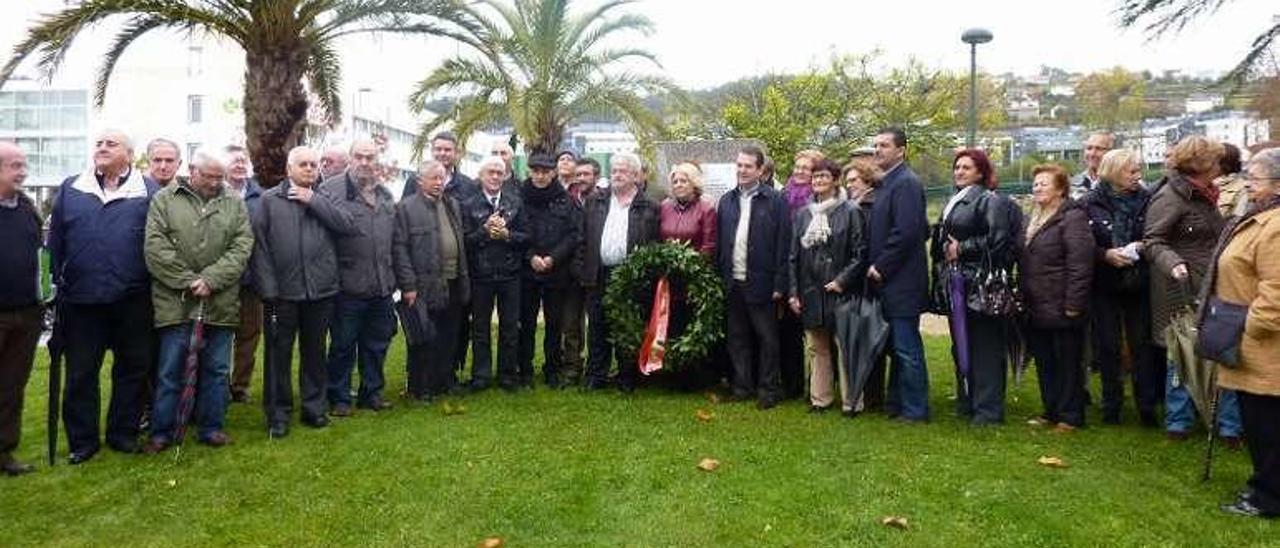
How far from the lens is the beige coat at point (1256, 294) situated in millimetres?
4652

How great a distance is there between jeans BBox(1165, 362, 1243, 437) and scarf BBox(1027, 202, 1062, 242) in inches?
49.1

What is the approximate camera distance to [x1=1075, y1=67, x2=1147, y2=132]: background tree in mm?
67312

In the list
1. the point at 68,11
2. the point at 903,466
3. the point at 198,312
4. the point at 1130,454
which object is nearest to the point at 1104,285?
the point at 1130,454

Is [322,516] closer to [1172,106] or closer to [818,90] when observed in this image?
[818,90]

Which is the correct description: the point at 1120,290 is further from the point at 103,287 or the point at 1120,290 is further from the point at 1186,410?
the point at 103,287

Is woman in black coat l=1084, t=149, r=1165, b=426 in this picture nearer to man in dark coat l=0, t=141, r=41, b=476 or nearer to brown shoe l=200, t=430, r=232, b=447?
brown shoe l=200, t=430, r=232, b=447

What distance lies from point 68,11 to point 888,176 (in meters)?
8.94

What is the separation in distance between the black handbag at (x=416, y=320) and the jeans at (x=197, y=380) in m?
1.32

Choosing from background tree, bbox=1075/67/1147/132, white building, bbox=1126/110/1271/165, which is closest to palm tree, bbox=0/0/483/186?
white building, bbox=1126/110/1271/165

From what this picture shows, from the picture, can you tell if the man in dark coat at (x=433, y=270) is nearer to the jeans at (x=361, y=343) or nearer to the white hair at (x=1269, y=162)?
the jeans at (x=361, y=343)

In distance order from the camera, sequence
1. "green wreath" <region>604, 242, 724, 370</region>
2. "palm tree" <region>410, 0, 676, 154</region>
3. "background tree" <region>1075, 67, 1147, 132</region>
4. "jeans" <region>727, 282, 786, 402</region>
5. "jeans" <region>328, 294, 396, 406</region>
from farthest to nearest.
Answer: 1. "background tree" <region>1075, 67, 1147, 132</region>
2. "palm tree" <region>410, 0, 676, 154</region>
3. "green wreath" <region>604, 242, 724, 370</region>
4. "jeans" <region>727, 282, 786, 402</region>
5. "jeans" <region>328, 294, 396, 406</region>

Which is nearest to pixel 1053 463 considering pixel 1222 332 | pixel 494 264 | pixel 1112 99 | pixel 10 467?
pixel 1222 332

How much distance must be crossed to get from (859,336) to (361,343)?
12.7 feet

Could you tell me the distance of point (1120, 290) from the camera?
6781 millimetres
